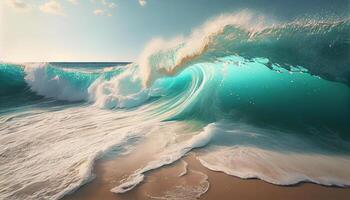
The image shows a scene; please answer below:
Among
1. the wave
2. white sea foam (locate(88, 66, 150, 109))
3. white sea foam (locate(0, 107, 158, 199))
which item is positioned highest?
the wave

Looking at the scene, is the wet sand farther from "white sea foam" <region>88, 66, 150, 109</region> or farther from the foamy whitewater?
"white sea foam" <region>88, 66, 150, 109</region>

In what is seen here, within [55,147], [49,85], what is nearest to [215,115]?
[55,147]

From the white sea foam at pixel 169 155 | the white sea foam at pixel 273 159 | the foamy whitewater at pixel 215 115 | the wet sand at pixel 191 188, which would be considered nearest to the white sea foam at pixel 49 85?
the foamy whitewater at pixel 215 115

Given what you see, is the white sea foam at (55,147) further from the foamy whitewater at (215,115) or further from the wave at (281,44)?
the wave at (281,44)

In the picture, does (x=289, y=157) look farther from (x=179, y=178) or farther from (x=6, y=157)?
(x=6, y=157)

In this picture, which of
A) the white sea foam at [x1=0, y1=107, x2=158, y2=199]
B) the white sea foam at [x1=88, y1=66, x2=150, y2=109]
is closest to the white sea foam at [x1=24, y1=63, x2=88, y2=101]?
the white sea foam at [x1=88, y1=66, x2=150, y2=109]

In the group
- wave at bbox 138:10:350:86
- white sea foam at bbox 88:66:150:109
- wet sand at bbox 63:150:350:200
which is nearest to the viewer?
wet sand at bbox 63:150:350:200
